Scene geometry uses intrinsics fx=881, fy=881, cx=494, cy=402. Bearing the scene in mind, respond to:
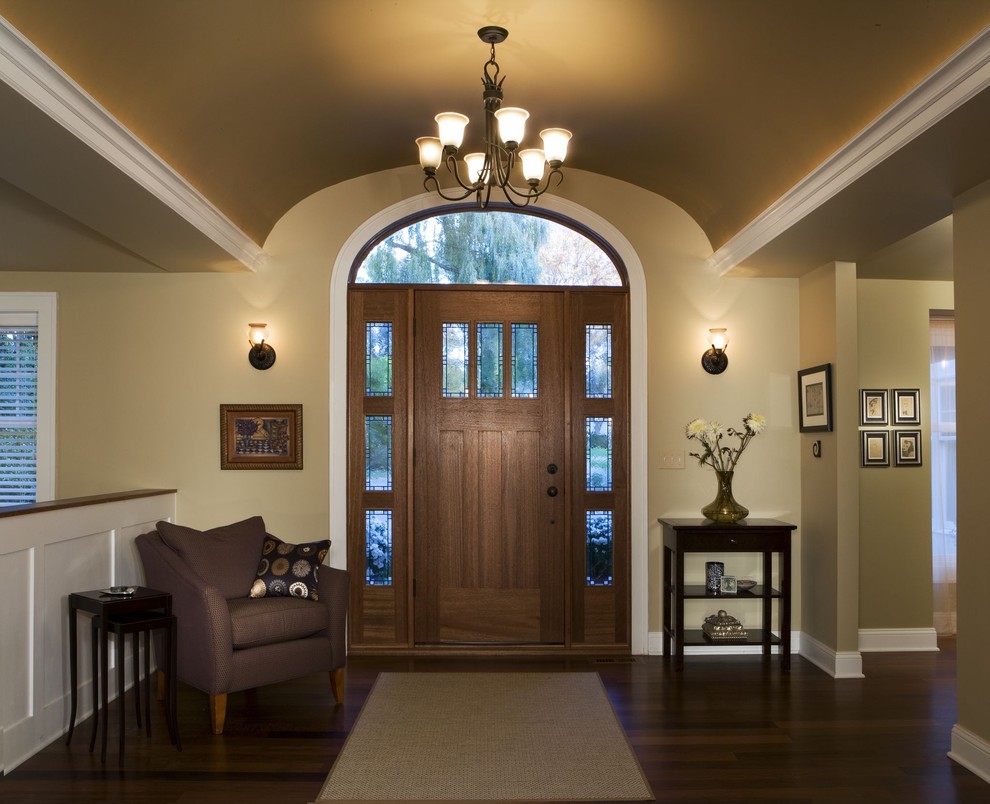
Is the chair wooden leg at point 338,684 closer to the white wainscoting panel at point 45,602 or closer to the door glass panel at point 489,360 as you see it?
the white wainscoting panel at point 45,602

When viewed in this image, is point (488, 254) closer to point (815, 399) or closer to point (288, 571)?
point (815, 399)

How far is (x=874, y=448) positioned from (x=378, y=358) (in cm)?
326

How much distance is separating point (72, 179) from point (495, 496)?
9.61 ft

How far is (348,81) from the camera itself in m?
3.85

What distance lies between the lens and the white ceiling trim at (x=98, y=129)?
8.65ft

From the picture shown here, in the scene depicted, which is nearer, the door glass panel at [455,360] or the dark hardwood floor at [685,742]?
the dark hardwood floor at [685,742]

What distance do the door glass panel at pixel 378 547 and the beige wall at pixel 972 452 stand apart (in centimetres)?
311

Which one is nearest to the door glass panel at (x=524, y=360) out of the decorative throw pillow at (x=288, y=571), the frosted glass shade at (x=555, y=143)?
the decorative throw pillow at (x=288, y=571)

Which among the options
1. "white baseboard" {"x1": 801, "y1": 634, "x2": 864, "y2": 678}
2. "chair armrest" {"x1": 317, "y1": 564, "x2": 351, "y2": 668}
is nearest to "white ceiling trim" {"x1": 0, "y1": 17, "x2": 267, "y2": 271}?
"chair armrest" {"x1": 317, "y1": 564, "x2": 351, "y2": 668}

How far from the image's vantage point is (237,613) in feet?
13.4

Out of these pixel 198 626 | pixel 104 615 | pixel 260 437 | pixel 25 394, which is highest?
pixel 25 394

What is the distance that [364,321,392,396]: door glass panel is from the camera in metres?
5.43

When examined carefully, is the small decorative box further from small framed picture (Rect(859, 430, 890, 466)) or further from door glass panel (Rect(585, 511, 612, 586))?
small framed picture (Rect(859, 430, 890, 466))

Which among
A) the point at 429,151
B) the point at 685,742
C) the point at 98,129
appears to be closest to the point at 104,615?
the point at 98,129
